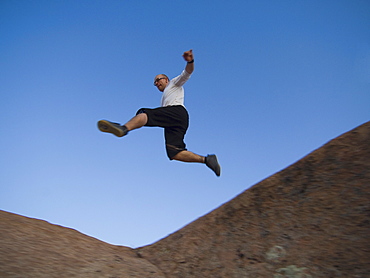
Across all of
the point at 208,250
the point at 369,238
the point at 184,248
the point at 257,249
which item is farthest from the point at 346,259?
the point at 184,248

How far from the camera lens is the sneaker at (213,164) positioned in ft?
19.2

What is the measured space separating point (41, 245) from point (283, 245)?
2.83 metres

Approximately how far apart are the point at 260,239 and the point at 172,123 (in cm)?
214

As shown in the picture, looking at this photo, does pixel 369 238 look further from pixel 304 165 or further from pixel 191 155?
pixel 191 155

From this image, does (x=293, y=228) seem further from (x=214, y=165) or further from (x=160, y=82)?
(x=160, y=82)

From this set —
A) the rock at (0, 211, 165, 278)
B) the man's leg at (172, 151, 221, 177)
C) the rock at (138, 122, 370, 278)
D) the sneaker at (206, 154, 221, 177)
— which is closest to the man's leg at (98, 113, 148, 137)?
the man's leg at (172, 151, 221, 177)

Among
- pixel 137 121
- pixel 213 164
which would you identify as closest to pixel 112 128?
pixel 137 121

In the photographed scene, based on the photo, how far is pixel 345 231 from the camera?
4121 millimetres

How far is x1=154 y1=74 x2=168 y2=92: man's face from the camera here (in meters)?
6.11

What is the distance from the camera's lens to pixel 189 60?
5.44 meters

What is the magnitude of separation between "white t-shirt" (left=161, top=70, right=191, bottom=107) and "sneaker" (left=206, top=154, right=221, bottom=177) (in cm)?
97

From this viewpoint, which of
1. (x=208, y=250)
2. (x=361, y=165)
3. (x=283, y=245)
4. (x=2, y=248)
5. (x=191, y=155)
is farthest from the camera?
(x=191, y=155)

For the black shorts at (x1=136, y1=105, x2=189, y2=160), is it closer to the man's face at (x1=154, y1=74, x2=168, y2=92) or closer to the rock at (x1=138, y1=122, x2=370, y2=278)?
the man's face at (x1=154, y1=74, x2=168, y2=92)

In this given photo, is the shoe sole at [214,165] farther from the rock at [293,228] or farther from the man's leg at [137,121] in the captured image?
the man's leg at [137,121]
